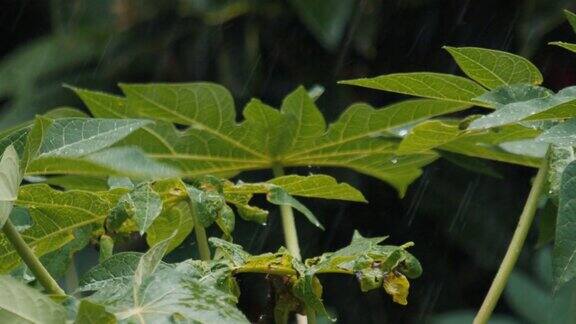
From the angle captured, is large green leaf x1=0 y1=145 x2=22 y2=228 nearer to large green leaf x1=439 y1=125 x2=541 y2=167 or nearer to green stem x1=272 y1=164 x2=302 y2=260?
green stem x1=272 y1=164 x2=302 y2=260

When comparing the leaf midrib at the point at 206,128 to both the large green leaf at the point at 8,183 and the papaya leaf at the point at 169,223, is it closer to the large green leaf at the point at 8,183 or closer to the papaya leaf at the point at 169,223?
the papaya leaf at the point at 169,223

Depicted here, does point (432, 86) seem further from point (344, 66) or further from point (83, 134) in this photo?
point (344, 66)

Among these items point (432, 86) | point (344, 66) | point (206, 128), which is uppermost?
point (432, 86)

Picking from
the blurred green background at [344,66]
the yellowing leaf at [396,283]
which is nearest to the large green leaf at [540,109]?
the yellowing leaf at [396,283]

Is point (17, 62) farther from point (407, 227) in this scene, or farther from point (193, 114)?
point (193, 114)

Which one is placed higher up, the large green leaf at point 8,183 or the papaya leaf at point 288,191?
the large green leaf at point 8,183

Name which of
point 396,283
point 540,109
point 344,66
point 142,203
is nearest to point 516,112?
point 540,109
